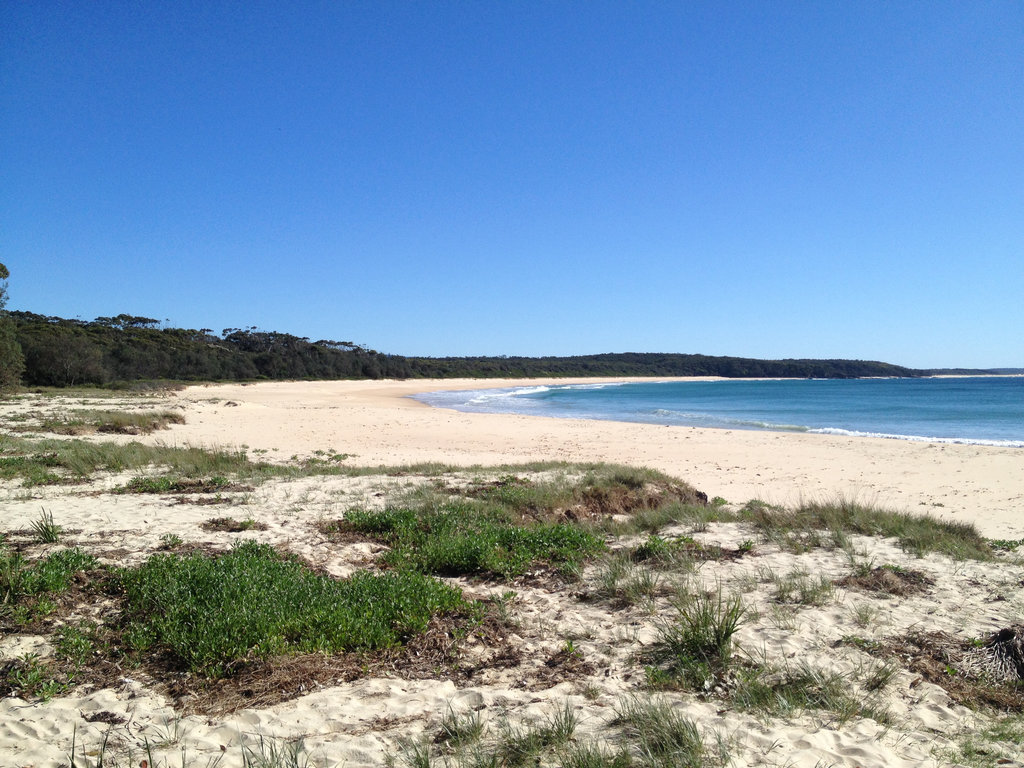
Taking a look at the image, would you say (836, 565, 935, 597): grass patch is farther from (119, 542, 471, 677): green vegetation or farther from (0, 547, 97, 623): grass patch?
(0, 547, 97, 623): grass patch

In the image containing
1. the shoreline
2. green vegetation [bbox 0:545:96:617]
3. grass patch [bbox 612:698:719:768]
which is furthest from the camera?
the shoreline

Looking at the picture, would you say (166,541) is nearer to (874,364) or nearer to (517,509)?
(517,509)

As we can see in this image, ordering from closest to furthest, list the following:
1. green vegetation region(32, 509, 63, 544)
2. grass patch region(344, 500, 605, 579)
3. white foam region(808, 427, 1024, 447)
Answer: grass patch region(344, 500, 605, 579) < green vegetation region(32, 509, 63, 544) < white foam region(808, 427, 1024, 447)

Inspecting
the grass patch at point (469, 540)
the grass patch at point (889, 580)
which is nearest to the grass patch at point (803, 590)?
the grass patch at point (889, 580)

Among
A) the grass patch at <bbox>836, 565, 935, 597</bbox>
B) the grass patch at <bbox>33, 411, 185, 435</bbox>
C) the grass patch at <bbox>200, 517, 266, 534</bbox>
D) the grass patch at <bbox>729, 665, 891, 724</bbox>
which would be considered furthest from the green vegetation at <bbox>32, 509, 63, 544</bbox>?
the grass patch at <bbox>33, 411, 185, 435</bbox>

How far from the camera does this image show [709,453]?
19.9 m

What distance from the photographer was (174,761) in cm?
305

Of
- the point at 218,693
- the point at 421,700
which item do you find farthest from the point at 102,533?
the point at 421,700

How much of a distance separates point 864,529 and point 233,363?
254ft

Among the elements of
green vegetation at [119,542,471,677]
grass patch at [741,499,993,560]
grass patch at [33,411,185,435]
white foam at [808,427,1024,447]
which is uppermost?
grass patch at [33,411,185,435]

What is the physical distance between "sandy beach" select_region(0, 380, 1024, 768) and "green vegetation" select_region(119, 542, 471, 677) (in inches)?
10.6

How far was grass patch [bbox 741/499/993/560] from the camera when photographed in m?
7.02

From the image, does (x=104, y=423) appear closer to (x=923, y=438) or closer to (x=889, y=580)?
(x=889, y=580)

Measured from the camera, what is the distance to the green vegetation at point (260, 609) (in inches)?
161
